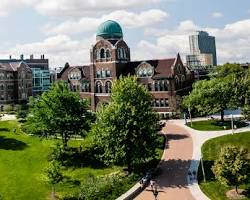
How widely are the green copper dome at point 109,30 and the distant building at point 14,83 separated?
44.6 metres

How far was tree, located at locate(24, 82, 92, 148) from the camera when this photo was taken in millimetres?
54812

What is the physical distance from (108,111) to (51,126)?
1273 cm

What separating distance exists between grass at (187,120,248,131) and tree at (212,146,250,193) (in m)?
23.6

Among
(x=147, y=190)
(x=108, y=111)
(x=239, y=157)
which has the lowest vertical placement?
(x=147, y=190)

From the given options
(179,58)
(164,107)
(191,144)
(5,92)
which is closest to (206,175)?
(191,144)

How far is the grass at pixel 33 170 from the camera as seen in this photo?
42156 mm

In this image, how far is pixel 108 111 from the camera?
4556 centimetres

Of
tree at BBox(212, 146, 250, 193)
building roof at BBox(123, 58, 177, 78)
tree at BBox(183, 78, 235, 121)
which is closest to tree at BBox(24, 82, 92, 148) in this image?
tree at BBox(183, 78, 235, 121)

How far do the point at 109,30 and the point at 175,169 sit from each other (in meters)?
47.6

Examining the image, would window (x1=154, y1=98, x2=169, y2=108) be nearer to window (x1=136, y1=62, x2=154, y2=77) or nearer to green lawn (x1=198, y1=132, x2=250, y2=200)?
window (x1=136, y1=62, x2=154, y2=77)

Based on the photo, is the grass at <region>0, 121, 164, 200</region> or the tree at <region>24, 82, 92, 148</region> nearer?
the grass at <region>0, 121, 164, 200</region>

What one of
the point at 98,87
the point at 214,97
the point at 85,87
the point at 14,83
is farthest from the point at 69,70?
the point at 214,97

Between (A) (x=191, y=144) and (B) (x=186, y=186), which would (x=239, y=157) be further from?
(A) (x=191, y=144)

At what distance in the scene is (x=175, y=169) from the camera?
46375 millimetres
